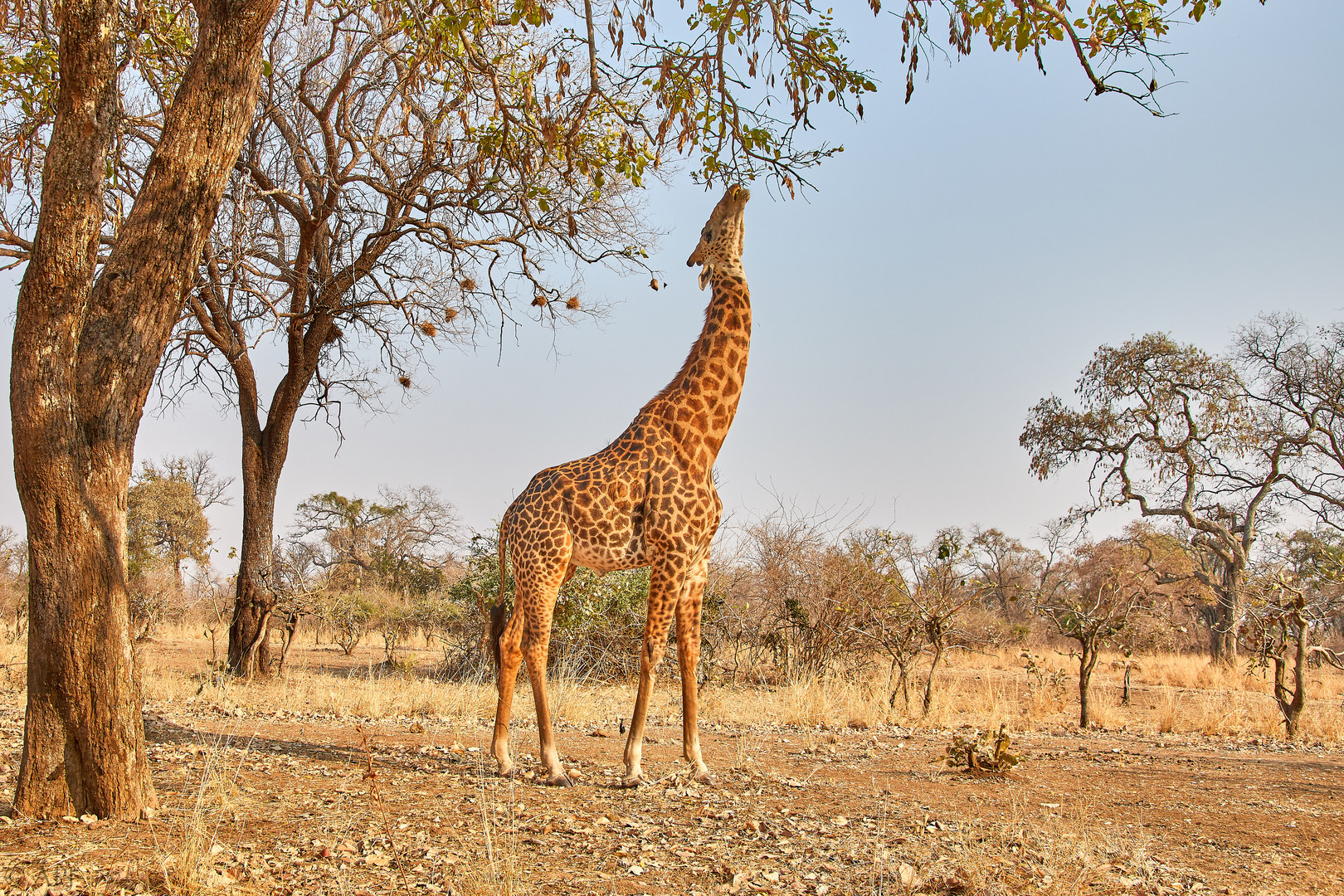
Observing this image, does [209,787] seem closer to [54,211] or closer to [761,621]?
[54,211]

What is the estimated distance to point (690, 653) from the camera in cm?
633

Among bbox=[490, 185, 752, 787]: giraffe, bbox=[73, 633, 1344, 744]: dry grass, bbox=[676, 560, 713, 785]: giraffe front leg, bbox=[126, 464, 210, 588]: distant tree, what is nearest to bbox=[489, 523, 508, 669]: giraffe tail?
bbox=[490, 185, 752, 787]: giraffe

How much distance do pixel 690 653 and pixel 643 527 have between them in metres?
0.94

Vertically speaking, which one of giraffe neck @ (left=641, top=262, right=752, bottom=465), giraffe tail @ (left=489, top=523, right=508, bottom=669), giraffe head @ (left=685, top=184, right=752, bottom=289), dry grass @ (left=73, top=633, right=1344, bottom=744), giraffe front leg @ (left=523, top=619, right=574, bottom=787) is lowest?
dry grass @ (left=73, top=633, right=1344, bottom=744)

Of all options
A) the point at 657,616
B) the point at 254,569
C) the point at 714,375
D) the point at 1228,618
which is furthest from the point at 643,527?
the point at 1228,618

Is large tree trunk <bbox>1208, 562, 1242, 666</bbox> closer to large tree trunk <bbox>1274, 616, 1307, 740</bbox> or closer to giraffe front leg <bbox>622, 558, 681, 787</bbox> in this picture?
large tree trunk <bbox>1274, 616, 1307, 740</bbox>

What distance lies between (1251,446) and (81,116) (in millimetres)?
25052

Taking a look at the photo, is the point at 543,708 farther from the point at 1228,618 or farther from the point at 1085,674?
the point at 1228,618

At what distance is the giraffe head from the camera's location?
6.78m

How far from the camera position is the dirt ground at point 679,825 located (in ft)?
12.9

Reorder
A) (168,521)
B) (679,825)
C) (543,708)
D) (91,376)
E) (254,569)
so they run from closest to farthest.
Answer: (91,376) < (679,825) < (543,708) < (254,569) < (168,521)

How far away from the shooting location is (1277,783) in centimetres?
660

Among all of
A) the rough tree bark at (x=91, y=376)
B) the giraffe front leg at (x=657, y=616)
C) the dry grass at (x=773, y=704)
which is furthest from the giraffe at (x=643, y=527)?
the dry grass at (x=773, y=704)

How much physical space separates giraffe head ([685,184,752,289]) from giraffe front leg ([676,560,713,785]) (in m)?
2.19
